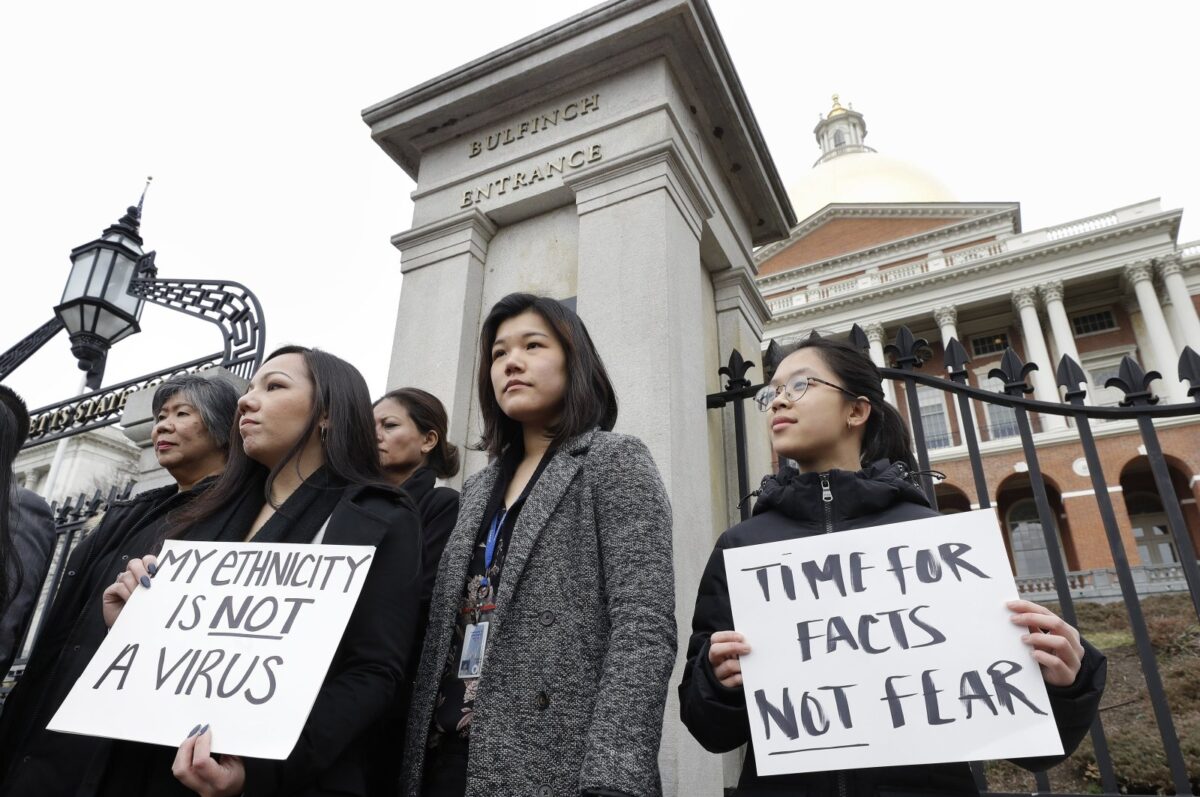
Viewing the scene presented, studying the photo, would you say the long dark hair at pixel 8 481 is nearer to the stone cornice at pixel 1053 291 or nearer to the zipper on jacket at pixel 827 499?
the zipper on jacket at pixel 827 499

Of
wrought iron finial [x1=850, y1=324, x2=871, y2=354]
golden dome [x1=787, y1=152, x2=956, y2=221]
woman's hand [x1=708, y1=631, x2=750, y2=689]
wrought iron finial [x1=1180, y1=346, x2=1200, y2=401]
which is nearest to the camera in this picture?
woman's hand [x1=708, y1=631, x2=750, y2=689]

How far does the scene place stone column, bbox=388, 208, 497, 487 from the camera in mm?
3947

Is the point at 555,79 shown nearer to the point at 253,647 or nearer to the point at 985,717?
the point at 253,647

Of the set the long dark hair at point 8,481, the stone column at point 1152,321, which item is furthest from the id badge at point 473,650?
the stone column at point 1152,321

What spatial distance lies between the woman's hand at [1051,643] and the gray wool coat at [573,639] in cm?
75

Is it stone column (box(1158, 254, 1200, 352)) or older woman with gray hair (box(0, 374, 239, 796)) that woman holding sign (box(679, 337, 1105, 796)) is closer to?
older woman with gray hair (box(0, 374, 239, 796))

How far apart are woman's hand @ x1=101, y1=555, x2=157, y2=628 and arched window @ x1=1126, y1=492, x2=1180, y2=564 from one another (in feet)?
110

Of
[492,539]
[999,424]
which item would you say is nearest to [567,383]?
[492,539]

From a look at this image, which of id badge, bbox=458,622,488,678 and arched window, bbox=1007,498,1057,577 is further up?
arched window, bbox=1007,498,1057,577

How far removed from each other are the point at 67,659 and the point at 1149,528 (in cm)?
3541

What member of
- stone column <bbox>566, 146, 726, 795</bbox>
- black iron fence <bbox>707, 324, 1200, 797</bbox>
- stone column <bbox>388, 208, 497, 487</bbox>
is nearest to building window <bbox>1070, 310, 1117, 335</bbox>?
stone column <bbox>566, 146, 726, 795</bbox>

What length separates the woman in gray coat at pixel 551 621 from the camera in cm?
154

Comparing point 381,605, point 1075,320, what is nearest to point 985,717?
point 381,605

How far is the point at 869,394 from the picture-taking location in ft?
7.35
